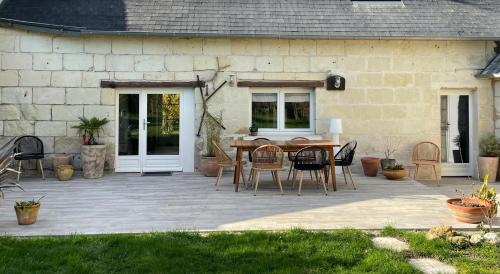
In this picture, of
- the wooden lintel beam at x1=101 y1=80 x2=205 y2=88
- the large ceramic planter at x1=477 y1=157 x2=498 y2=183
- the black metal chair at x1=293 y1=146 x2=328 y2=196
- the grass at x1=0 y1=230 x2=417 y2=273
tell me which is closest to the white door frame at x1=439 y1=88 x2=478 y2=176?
the large ceramic planter at x1=477 y1=157 x2=498 y2=183

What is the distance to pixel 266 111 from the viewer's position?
9250 millimetres

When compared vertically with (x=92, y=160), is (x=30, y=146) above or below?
above

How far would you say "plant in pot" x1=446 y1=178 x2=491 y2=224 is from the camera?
4785 mm

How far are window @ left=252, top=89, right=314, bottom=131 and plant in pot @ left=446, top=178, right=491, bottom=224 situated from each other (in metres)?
4.51

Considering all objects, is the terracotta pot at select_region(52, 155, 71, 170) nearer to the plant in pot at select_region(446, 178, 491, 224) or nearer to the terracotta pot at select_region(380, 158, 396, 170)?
the terracotta pot at select_region(380, 158, 396, 170)

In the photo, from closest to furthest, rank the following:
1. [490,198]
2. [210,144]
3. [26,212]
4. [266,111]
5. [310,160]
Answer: [26,212] < [490,198] < [310,160] < [210,144] < [266,111]

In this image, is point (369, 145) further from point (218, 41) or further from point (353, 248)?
point (353, 248)

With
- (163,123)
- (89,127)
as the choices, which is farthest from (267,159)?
(89,127)

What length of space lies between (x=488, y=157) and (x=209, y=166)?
5653 millimetres

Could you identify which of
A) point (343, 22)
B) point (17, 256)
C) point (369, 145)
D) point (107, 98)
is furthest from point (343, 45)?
point (17, 256)

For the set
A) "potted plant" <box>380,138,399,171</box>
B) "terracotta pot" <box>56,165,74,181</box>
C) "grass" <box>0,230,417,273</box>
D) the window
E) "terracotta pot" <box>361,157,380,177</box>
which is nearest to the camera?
"grass" <box>0,230,417,273</box>

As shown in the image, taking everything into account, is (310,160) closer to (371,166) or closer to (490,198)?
(371,166)

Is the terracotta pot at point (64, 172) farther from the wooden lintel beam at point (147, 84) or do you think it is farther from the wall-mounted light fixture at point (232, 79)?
the wall-mounted light fixture at point (232, 79)

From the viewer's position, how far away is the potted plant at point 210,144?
8422mm
